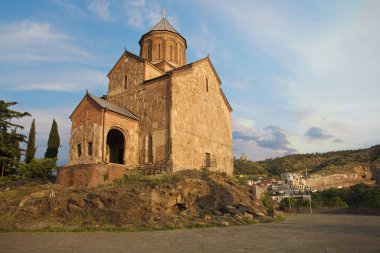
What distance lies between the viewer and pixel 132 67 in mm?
23812

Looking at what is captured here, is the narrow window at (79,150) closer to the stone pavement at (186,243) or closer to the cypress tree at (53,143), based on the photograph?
the stone pavement at (186,243)

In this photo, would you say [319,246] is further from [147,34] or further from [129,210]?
[147,34]

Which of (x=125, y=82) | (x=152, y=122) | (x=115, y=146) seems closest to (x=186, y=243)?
(x=152, y=122)

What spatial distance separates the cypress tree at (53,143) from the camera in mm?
29266

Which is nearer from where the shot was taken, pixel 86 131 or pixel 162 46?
pixel 86 131

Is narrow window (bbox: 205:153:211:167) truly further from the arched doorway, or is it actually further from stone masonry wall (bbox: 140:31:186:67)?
stone masonry wall (bbox: 140:31:186:67)

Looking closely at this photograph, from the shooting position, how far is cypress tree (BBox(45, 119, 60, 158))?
29.3 metres

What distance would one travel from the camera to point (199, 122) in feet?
74.6

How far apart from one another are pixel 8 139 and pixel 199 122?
50.0 feet

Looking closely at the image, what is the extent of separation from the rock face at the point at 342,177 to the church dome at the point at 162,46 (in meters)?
46.3

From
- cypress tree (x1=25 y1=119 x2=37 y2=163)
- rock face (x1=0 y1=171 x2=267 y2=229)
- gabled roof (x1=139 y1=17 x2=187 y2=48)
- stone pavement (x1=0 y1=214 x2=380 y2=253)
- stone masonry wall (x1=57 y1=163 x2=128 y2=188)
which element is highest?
gabled roof (x1=139 y1=17 x2=187 y2=48)

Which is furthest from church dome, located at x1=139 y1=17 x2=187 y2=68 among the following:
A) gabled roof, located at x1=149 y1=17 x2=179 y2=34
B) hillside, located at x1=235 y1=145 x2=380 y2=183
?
hillside, located at x1=235 y1=145 x2=380 y2=183

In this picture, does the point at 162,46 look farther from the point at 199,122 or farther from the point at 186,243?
the point at 186,243

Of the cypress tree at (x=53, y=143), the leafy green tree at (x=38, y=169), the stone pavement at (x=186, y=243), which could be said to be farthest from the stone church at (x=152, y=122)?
the cypress tree at (x=53, y=143)
